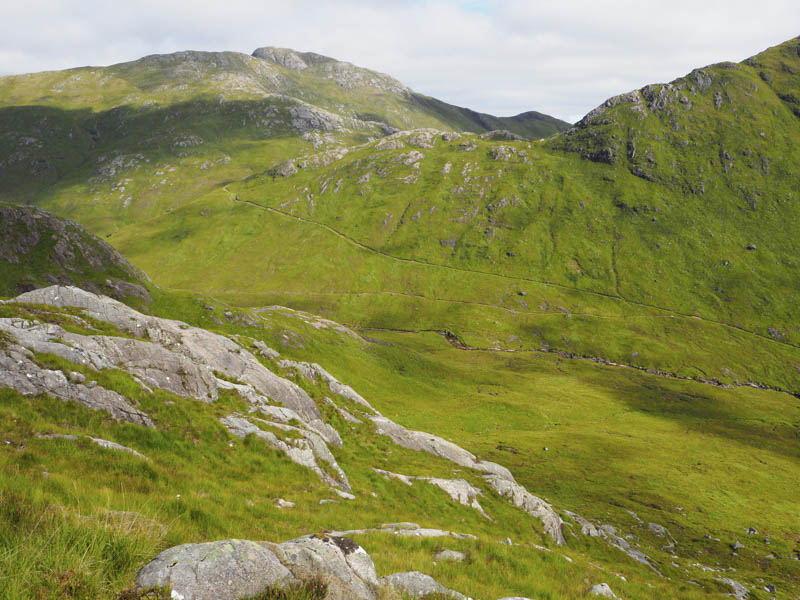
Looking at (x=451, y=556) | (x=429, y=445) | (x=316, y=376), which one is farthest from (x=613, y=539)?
(x=451, y=556)

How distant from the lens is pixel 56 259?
76562 mm

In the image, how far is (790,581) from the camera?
4231cm

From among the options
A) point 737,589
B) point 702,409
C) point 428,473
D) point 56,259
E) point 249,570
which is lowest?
point 702,409

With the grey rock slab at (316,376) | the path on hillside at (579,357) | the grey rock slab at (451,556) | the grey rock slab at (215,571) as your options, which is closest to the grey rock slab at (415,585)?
the grey rock slab at (215,571)

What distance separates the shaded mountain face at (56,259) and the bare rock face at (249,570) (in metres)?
86.2

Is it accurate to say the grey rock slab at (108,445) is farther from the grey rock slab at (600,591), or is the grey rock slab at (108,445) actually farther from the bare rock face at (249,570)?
the grey rock slab at (600,591)

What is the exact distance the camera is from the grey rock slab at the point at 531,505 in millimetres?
35938

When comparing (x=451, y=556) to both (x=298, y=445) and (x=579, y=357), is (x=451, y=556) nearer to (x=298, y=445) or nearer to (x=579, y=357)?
(x=298, y=445)

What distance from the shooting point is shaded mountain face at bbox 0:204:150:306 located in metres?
71.3

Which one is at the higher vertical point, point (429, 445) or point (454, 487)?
point (454, 487)

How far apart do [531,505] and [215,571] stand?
37767 millimetres

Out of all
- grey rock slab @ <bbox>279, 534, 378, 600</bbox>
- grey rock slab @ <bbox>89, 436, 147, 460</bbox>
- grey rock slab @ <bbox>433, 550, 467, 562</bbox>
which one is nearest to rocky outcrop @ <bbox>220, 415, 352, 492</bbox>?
grey rock slab @ <bbox>89, 436, 147, 460</bbox>

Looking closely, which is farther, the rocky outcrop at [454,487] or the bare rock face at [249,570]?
the rocky outcrop at [454,487]

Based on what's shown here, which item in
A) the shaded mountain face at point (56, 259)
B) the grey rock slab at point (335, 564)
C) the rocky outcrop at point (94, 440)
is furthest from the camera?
the shaded mountain face at point (56, 259)
